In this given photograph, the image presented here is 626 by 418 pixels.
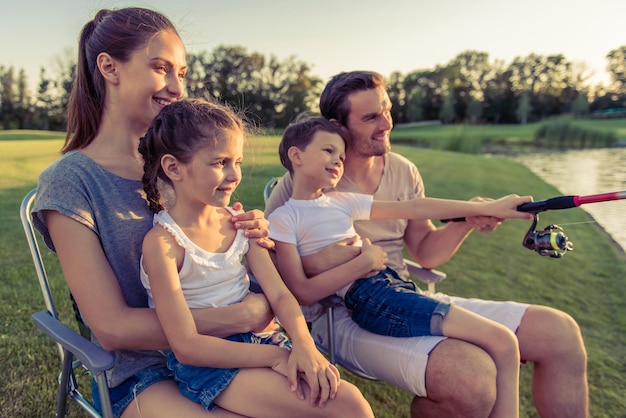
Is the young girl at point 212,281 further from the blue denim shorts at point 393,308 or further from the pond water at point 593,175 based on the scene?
the pond water at point 593,175

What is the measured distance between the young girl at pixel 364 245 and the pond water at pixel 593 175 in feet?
20.3

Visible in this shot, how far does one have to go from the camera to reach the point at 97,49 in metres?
1.78

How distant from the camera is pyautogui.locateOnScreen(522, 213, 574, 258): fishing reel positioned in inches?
87.4

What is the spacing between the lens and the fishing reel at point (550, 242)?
222cm

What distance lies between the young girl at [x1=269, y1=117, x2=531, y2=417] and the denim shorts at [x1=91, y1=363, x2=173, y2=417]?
0.62 metres

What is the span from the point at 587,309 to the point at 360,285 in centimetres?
370

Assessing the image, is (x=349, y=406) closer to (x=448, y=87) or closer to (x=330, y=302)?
(x=330, y=302)

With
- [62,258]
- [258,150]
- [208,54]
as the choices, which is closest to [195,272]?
[62,258]

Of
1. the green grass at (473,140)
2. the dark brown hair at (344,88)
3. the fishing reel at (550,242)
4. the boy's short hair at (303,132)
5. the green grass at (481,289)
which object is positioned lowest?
the green grass at (473,140)

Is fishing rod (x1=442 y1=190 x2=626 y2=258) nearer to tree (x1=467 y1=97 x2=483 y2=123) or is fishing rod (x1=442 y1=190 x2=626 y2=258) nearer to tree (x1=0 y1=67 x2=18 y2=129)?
tree (x1=0 y1=67 x2=18 y2=129)

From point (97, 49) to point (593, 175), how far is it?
653 inches

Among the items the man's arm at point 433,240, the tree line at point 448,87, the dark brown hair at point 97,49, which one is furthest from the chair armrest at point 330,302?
the tree line at point 448,87

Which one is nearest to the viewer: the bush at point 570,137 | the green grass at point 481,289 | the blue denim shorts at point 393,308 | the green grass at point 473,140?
the blue denim shorts at point 393,308

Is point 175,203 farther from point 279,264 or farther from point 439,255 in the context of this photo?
point 439,255
